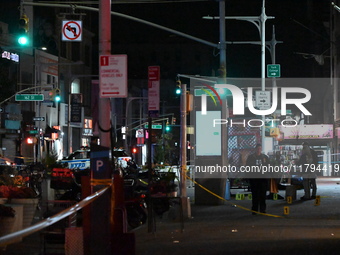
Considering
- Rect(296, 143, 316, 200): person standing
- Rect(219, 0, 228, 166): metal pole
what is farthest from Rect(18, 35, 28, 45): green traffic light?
Rect(296, 143, 316, 200): person standing

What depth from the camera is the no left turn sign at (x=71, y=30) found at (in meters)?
21.0

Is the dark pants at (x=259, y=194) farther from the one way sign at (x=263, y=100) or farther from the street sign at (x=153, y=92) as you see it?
the one way sign at (x=263, y=100)

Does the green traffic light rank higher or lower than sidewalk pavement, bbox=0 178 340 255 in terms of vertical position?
higher

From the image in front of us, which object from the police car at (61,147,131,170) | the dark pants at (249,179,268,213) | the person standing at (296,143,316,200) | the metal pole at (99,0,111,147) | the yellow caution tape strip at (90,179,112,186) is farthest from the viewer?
the police car at (61,147,131,170)

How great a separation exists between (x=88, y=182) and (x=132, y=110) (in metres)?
78.3

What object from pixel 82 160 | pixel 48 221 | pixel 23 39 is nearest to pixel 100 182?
pixel 48 221

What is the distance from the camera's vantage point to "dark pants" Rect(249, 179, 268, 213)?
18.2m

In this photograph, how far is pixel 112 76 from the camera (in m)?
10.8

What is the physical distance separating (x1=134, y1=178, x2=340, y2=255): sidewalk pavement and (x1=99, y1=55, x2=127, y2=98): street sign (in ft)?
8.97

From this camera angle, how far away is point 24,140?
51469 mm

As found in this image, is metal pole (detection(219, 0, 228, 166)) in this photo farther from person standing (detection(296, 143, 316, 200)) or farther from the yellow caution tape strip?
the yellow caution tape strip

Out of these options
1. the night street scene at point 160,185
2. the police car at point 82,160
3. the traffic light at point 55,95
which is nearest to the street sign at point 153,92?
the night street scene at point 160,185

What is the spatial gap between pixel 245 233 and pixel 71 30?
10.1 m

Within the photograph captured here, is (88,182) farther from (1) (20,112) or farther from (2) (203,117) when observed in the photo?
(1) (20,112)
